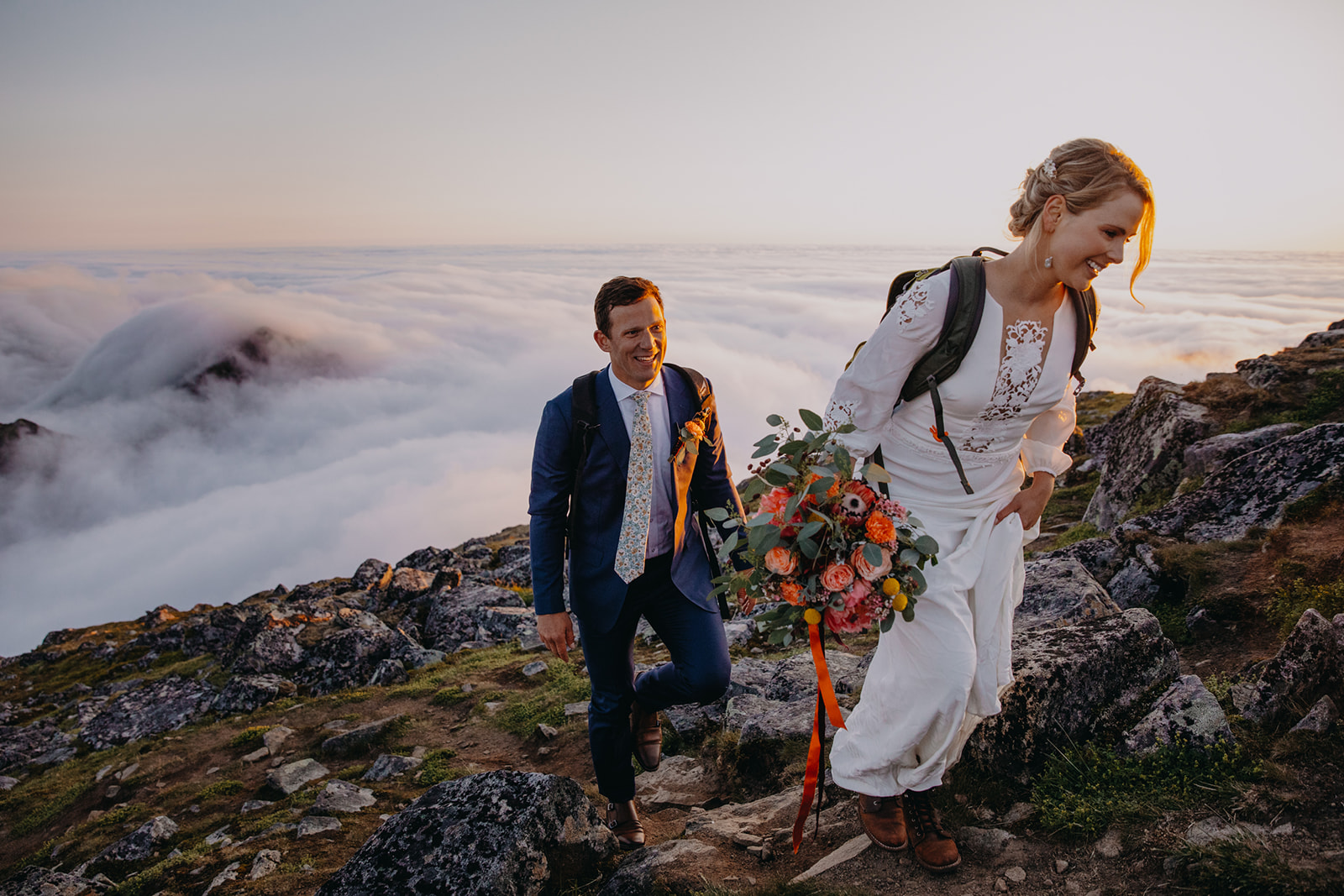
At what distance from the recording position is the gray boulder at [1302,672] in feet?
11.9

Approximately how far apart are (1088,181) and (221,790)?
9.46 m

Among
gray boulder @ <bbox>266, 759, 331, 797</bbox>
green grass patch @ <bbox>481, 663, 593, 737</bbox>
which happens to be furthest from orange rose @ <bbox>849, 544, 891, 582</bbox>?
gray boulder @ <bbox>266, 759, 331, 797</bbox>

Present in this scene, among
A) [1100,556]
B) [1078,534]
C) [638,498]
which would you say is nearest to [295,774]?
[638,498]

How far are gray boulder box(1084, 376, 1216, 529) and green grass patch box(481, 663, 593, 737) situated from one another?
26.6ft

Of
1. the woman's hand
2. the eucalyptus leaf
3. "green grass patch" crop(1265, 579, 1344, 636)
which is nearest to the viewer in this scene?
the eucalyptus leaf

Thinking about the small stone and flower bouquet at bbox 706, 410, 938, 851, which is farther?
the small stone

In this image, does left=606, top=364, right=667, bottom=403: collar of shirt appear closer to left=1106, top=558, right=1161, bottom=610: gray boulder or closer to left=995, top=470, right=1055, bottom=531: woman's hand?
left=995, top=470, right=1055, bottom=531: woman's hand

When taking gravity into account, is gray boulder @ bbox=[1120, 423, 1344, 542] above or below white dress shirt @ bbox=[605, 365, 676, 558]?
below

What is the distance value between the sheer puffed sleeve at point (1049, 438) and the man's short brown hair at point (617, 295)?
225 centimetres

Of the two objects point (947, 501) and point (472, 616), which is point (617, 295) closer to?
point (947, 501)

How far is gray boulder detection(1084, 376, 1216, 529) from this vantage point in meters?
9.80

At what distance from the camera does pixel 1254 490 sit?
693 centimetres

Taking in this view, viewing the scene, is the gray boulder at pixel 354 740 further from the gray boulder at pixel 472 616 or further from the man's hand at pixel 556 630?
the man's hand at pixel 556 630

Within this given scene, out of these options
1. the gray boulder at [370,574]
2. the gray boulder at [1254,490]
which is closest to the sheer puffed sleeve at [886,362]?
the gray boulder at [1254,490]
